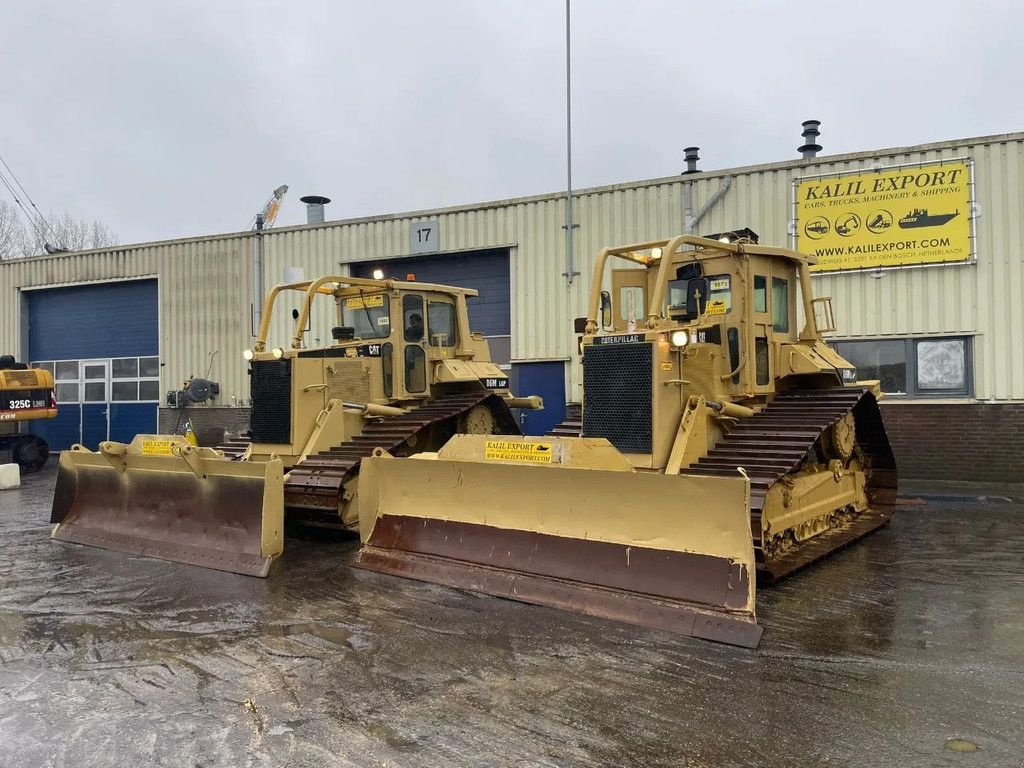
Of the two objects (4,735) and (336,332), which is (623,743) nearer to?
(4,735)

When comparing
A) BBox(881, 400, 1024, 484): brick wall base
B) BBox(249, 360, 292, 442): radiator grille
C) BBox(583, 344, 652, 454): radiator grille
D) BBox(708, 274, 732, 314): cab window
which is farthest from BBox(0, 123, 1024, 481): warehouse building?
BBox(583, 344, 652, 454): radiator grille

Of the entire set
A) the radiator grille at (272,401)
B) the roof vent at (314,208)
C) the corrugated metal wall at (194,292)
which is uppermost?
the roof vent at (314,208)

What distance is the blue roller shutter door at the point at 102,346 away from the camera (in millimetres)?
19422

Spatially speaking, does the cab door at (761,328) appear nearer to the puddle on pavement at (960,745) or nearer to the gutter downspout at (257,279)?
the puddle on pavement at (960,745)

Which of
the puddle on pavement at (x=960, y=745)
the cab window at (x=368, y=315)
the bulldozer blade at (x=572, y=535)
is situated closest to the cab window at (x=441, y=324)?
the cab window at (x=368, y=315)

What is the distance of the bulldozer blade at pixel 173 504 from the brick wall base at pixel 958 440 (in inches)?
375

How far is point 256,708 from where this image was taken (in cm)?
405

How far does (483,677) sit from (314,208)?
51.5 ft

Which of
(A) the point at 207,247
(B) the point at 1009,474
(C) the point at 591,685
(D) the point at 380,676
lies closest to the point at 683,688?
(C) the point at 591,685

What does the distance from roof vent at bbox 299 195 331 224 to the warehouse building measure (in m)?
0.96

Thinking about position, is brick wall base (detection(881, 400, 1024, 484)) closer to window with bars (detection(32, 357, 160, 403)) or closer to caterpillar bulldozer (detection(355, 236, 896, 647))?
caterpillar bulldozer (detection(355, 236, 896, 647))

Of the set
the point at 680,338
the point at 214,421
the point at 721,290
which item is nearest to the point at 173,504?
the point at 680,338

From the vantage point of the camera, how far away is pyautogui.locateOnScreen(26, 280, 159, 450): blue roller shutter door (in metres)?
19.4

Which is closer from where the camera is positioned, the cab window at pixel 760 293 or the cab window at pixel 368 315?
the cab window at pixel 760 293
